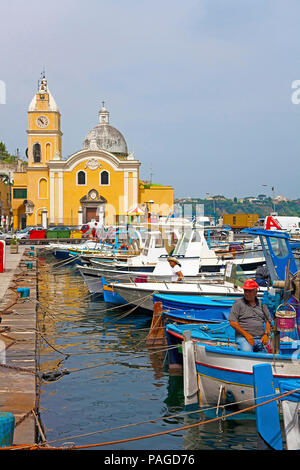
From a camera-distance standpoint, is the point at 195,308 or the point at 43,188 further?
the point at 43,188

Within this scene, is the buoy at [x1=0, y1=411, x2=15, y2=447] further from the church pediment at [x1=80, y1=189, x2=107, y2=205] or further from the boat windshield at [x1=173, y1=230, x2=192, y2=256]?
the church pediment at [x1=80, y1=189, x2=107, y2=205]

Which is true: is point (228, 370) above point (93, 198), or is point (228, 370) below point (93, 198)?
below

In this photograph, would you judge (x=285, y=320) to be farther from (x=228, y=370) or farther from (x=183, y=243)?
(x=183, y=243)

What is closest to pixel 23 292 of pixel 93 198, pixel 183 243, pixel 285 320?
pixel 183 243

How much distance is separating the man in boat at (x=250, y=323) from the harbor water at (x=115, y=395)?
1221 millimetres

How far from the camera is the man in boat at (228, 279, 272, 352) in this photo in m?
10.4

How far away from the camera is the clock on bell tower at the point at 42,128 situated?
Result: 72.7 meters

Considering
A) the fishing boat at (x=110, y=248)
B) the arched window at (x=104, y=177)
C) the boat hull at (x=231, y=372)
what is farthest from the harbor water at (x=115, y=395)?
the arched window at (x=104, y=177)

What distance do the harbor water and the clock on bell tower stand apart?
5435cm

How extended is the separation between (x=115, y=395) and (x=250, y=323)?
3.29 meters

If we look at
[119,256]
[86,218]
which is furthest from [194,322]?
[86,218]

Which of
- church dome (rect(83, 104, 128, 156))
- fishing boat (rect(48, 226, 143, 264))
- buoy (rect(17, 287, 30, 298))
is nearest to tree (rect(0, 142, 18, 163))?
church dome (rect(83, 104, 128, 156))

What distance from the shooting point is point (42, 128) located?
73.1 m

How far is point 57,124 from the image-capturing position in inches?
2891
